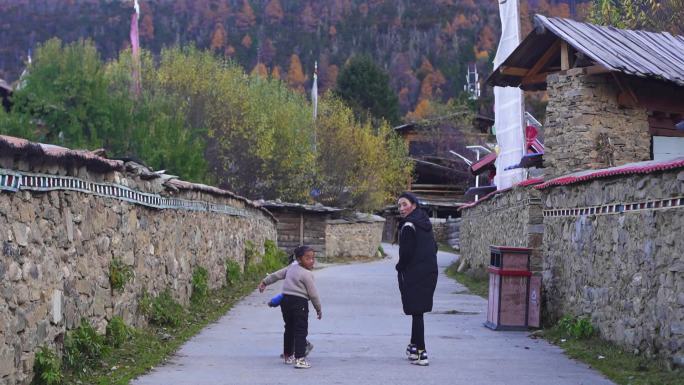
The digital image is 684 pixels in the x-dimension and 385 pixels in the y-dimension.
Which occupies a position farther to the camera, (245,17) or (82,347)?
(245,17)

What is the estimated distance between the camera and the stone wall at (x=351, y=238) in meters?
40.5

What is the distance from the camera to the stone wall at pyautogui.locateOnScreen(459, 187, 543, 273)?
14.9m

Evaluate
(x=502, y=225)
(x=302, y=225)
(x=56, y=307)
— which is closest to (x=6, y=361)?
(x=56, y=307)

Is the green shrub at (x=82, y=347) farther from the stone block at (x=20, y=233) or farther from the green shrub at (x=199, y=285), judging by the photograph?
the green shrub at (x=199, y=285)

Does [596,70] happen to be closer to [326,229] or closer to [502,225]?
[502,225]

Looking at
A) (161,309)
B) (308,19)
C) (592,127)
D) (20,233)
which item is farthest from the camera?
(308,19)

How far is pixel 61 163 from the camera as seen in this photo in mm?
8094

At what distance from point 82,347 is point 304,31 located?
12727cm

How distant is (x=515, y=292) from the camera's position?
12547 millimetres

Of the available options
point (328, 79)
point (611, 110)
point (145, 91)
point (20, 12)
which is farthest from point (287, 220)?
point (20, 12)

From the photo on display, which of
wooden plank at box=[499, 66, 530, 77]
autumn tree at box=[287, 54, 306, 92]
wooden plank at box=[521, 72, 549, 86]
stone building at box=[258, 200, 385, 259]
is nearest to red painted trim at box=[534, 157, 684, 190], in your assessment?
wooden plank at box=[499, 66, 530, 77]

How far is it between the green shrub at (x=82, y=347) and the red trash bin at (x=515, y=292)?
551cm

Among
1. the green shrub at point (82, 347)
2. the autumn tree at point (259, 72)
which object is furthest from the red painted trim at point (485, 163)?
the green shrub at point (82, 347)

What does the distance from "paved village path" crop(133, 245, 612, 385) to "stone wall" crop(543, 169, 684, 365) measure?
2.13ft
